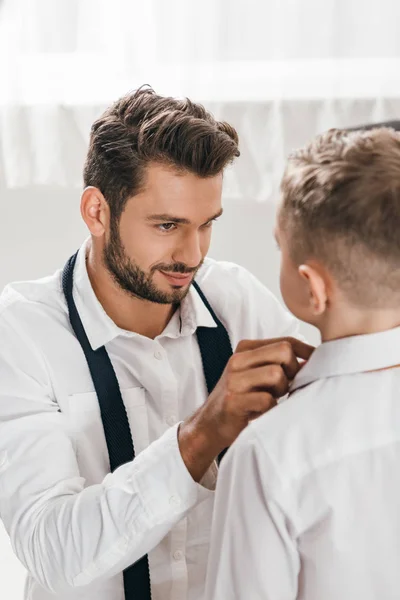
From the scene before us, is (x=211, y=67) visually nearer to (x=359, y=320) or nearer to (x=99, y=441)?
(x=99, y=441)

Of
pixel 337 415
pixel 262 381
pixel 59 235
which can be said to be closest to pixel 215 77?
pixel 59 235

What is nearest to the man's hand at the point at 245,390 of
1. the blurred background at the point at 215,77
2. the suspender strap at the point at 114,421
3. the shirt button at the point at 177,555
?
the suspender strap at the point at 114,421

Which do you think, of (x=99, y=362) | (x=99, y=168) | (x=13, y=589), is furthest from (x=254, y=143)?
(x=13, y=589)

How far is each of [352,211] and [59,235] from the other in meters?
1.75

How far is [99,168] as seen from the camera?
158 cm

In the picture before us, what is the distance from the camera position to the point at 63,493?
1330 millimetres

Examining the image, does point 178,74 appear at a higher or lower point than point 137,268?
higher

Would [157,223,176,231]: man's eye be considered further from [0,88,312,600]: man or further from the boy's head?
the boy's head

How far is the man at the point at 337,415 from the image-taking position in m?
0.95

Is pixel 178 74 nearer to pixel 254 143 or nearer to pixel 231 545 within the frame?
pixel 254 143

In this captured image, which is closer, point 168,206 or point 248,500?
point 248,500

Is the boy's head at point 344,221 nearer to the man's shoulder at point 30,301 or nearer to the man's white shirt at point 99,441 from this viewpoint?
the man's white shirt at point 99,441

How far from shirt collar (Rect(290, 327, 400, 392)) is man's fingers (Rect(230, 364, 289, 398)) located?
0.10 m

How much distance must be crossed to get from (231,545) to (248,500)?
73mm
